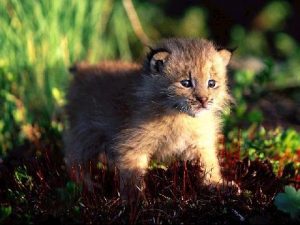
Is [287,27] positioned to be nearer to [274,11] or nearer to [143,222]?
[274,11]

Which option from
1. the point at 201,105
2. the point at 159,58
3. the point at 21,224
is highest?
the point at 159,58

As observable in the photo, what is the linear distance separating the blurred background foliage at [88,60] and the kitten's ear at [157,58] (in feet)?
3.49

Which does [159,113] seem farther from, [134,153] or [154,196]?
[154,196]

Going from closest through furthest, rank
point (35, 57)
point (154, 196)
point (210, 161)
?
point (154, 196) → point (210, 161) → point (35, 57)

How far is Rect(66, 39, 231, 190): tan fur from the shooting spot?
14.6ft

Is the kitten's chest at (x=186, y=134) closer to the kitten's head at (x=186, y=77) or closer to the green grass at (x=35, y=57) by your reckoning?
the kitten's head at (x=186, y=77)

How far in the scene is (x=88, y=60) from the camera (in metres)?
7.22

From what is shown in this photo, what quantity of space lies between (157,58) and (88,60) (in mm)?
2806

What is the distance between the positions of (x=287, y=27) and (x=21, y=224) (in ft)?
22.6

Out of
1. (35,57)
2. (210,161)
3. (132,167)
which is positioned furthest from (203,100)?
(35,57)

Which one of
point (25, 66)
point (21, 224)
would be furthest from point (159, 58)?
point (25, 66)

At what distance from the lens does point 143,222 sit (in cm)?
400

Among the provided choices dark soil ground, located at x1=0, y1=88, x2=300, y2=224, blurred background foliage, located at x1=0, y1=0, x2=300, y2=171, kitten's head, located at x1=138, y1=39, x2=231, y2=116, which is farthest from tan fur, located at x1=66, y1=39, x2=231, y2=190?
blurred background foliage, located at x1=0, y1=0, x2=300, y2=171

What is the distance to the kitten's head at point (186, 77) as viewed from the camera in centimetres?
439
